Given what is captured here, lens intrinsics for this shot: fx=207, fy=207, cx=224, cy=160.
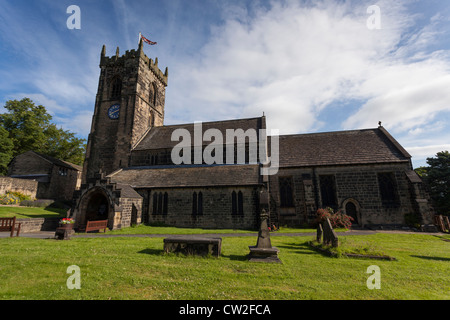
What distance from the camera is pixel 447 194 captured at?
25359 millimetres

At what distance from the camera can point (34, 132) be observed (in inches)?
1511

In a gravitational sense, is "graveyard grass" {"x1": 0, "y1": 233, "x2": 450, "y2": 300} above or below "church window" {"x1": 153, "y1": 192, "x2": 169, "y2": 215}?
below

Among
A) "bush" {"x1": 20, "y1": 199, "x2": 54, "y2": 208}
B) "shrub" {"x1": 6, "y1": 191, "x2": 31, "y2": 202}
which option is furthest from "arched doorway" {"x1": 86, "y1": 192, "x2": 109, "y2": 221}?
"shrub" {"x1": 6, "y1": 191, "x2": 31, "y2": 202}

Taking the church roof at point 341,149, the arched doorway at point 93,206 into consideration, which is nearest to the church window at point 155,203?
the arched doorway at point 93,206

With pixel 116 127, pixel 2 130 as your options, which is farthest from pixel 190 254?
pixel 2 130

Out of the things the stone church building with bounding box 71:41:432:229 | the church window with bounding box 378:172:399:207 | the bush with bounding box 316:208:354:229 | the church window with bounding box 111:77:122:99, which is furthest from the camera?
the church window with bounding box 111:77:122:99

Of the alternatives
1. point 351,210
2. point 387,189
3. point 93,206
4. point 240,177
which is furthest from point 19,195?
point 387,189

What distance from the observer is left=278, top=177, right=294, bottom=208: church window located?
2164 centimetres

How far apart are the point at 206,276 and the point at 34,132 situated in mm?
48181

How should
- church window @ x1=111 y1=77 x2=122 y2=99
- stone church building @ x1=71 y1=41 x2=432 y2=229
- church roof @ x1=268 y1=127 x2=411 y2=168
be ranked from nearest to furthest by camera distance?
1. stone church building @ x1=71 y1=41 x2=432 y2=229
2. church roof @ x1=268 y1=127 x2=411 y2=168
3. church window @ x1=111 y1=77 x2=122 y2=99

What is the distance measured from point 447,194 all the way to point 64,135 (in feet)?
215

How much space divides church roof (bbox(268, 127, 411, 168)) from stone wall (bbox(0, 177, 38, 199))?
32.5 m

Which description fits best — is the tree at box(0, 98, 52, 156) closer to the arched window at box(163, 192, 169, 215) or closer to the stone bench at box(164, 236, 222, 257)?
the arched window at box(163, 192, 169, 215)

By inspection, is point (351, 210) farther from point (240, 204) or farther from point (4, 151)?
point (4, 151)
